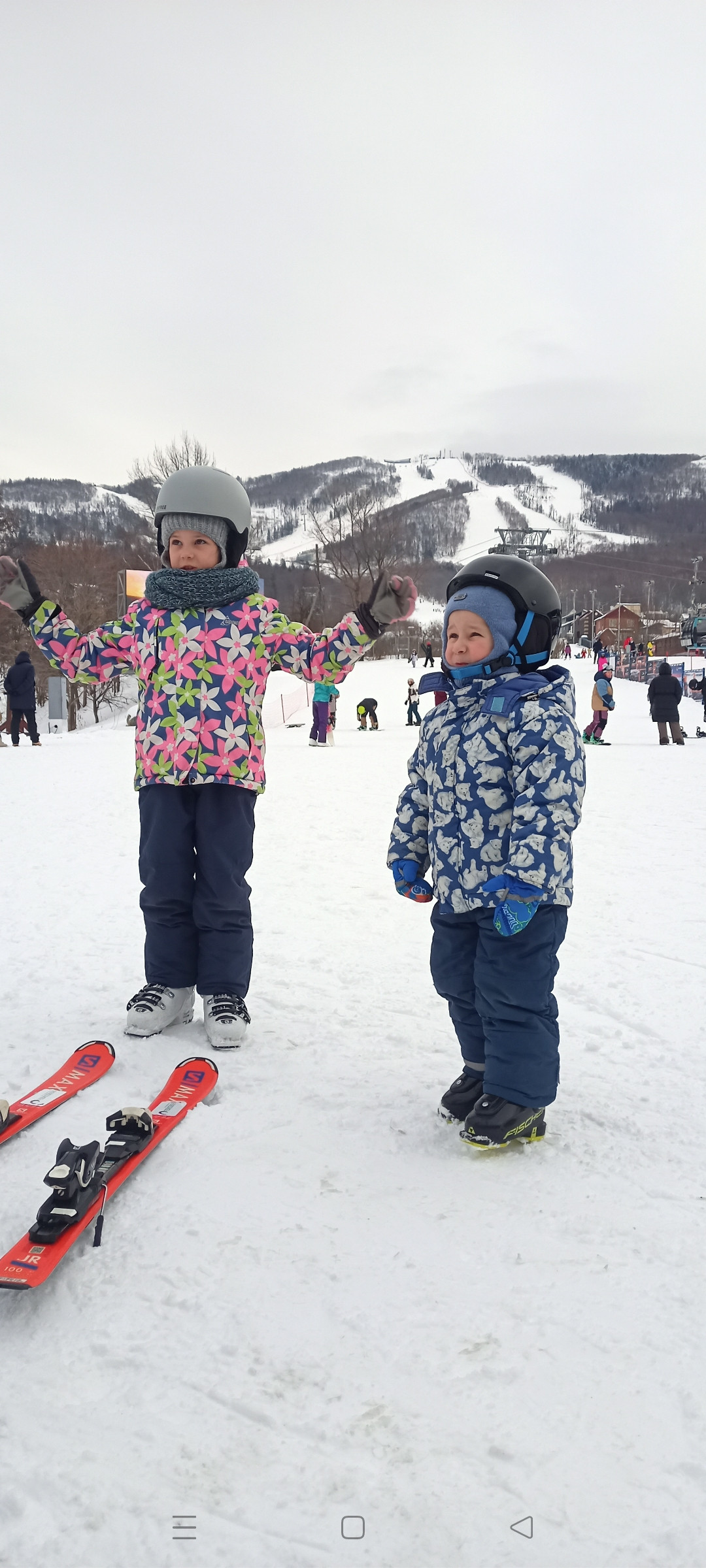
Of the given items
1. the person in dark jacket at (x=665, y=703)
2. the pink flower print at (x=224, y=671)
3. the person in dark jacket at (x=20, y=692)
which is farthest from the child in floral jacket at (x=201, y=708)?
the person in dark jacket at (x=665, y=703)

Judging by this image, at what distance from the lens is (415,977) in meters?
3.89

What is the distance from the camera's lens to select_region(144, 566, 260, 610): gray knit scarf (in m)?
2.99

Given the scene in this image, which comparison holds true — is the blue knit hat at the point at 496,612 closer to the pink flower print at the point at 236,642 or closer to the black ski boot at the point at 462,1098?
the pink flower print at the point at 236,642

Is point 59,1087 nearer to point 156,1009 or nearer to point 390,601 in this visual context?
point 156,1009

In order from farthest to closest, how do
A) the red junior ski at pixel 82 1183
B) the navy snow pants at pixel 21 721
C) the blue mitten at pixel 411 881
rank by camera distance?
1. the navy snow pants at pixel 21 721
2. the blue mitten at pixel 411 881
3. the red junior ski at pixel 82 1183

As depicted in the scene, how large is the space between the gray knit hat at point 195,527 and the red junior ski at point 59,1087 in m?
1.77

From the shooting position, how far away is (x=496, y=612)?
2277 millimetres

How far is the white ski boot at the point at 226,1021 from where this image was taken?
116 inches

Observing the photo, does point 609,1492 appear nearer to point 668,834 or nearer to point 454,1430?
point 454,1430

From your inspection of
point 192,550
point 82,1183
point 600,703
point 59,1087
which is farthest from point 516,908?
point 600,703

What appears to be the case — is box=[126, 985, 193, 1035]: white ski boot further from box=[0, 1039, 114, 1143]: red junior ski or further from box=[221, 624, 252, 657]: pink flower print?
box=[221, 624, 252, 657]: pink flower print

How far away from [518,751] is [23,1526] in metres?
1.79

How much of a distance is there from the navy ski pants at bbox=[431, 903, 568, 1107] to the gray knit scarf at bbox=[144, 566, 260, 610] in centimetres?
147

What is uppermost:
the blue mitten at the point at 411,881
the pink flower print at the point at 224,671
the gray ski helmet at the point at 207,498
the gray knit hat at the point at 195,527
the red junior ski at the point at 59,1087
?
the gray ski helmet at the point at 207,498
